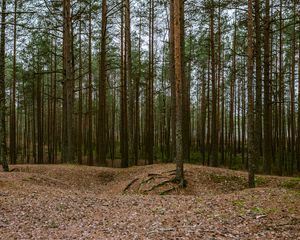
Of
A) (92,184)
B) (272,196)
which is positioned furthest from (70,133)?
(272,196)

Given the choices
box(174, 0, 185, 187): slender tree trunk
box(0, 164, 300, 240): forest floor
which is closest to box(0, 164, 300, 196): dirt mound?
box(0, 164, 300, 240): forest floor

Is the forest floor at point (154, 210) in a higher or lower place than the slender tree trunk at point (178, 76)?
lower

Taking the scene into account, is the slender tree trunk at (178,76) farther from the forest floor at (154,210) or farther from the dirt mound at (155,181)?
the forest floor at (154,210)

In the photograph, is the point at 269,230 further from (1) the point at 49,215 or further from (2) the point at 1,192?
(2) the point at 1,192

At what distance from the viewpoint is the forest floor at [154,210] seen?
6.36 metres

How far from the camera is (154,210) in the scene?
8367 mm

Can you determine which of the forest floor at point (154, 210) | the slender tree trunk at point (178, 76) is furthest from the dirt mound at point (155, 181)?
the slender tree trunk at point (178, 76)

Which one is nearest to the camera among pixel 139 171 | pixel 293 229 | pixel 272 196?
pixel 293 229

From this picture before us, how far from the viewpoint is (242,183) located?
1302 cm

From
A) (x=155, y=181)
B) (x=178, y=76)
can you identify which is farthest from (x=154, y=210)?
(x=178, y=76)

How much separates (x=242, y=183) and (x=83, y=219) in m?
7.65

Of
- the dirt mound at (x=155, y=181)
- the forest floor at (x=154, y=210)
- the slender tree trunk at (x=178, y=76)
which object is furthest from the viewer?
the dirt mound at (x=155, y=181)

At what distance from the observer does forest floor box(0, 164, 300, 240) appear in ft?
20.9

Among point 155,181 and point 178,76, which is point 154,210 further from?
point 178,76
